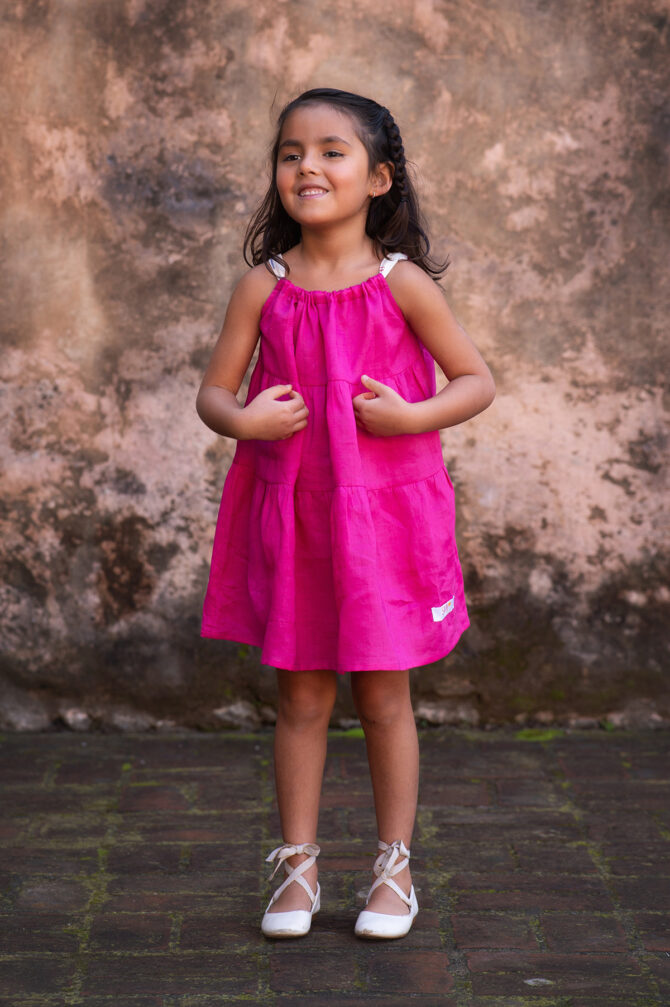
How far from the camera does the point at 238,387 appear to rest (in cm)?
258

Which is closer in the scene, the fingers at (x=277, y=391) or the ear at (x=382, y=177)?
the fingers at (x=277, y=391)

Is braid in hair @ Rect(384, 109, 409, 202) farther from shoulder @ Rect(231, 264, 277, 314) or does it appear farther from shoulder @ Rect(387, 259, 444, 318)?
shoulder @ Rect(231, 264, 277, 314)

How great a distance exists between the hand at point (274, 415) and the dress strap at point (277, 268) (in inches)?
10.5

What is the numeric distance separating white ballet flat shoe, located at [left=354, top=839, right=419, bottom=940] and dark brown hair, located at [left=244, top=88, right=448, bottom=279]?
126 centimetres

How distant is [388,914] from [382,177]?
156cm

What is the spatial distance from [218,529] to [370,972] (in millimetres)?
959

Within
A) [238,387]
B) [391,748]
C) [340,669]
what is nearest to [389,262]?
[238,387]

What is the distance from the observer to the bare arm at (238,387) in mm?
2396

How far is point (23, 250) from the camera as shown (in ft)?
12.7

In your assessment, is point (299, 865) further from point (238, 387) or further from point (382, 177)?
point (382, 177)

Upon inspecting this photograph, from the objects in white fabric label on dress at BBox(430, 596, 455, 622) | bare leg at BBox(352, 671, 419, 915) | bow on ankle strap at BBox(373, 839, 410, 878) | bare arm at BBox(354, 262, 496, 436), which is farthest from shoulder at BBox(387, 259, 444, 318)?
bow on ankle strap at BBox(373, 839, 410, 878)

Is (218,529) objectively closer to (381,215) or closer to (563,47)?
(381,215)

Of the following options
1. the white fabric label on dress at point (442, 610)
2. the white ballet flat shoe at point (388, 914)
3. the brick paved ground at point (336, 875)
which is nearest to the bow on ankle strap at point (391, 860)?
the white ballet flat shoe at point (388, 914)

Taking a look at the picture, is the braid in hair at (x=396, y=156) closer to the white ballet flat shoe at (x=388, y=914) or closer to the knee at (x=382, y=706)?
the knee at (x=382, y=706)
